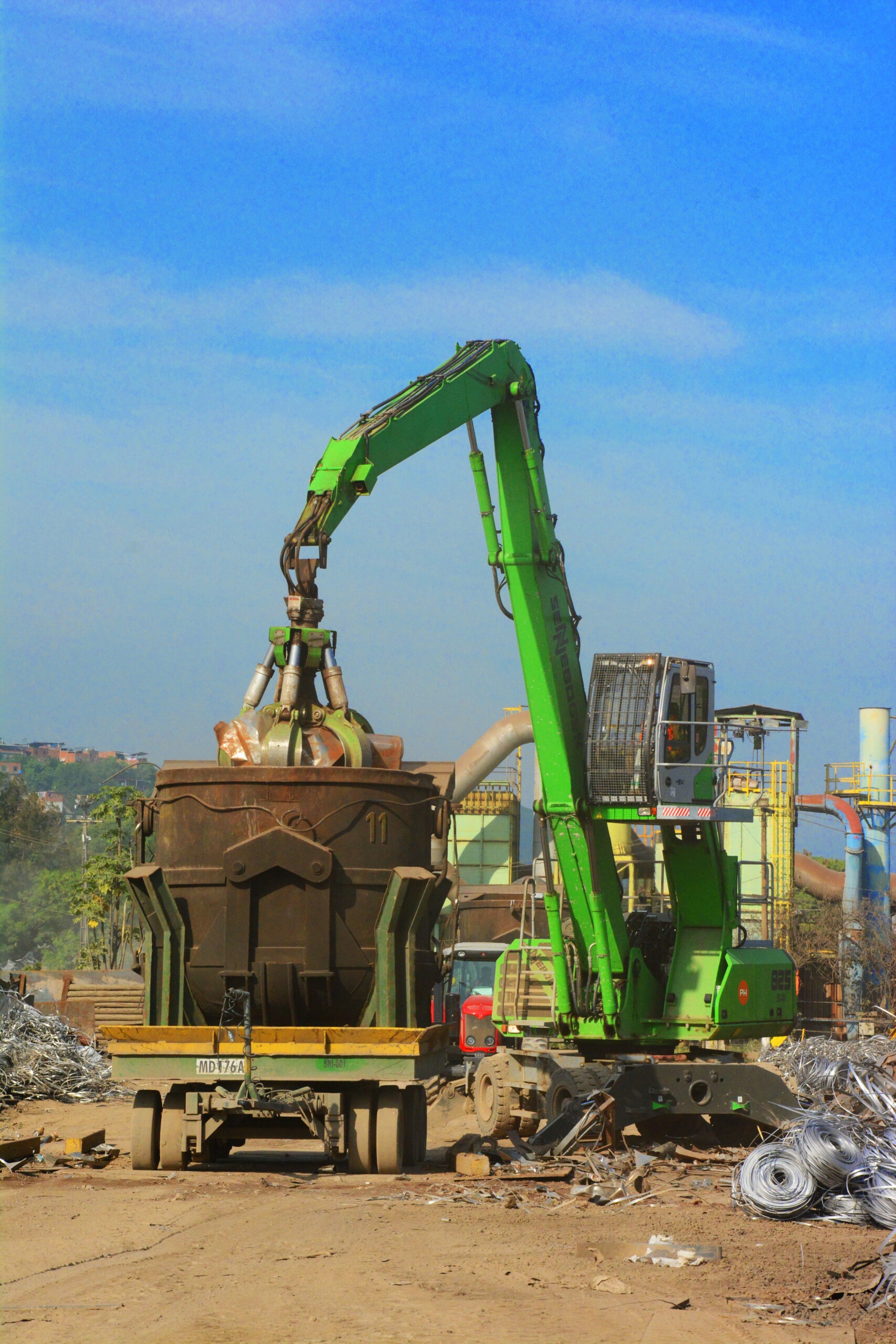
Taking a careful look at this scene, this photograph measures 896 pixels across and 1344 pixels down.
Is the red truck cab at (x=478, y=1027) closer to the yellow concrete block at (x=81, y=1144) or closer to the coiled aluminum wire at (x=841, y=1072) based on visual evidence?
the coiled aluminum wire at (x=841, y=1072)

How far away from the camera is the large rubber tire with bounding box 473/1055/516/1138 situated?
54.3 ft

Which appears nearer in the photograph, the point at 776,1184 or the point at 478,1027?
the point at 776,1184

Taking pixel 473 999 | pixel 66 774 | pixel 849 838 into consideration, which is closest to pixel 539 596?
pixel 473 999

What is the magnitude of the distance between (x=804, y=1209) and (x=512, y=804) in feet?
124

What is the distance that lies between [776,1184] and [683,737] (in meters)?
5.34

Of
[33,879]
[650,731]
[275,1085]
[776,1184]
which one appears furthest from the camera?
[33,879]

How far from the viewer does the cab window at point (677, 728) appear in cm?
1530

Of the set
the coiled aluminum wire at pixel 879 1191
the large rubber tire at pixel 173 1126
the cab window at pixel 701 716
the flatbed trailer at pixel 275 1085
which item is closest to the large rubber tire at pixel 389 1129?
the flatbed trailer at pixel 275 1085

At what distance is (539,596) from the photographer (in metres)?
16.7

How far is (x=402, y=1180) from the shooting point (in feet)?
41.1

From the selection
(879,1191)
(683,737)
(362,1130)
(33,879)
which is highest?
(683,737)

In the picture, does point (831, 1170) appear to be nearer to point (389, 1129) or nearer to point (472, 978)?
point (389, 1129)

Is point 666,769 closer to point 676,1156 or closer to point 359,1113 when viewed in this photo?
point 676,1156

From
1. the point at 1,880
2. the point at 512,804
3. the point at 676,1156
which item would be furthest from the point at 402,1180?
the point at 1,880
